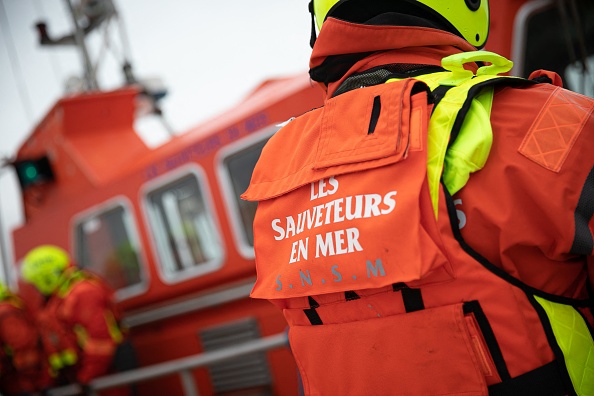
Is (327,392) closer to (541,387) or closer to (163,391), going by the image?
(541,387)

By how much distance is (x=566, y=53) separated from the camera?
2945 mm

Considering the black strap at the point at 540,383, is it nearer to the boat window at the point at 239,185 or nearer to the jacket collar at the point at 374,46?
the jacket collar at the point at 374,46

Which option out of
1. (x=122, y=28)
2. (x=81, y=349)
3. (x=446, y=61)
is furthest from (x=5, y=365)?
(x=446, y=61)

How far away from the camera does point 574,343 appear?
3.93 ft

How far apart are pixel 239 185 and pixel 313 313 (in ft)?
9.16

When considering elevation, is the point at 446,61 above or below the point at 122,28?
below

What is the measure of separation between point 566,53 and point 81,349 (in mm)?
4008

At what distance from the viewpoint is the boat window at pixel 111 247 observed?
196 inches

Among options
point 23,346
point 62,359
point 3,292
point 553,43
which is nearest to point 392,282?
point 553,43

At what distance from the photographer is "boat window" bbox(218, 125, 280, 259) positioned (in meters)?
4.08

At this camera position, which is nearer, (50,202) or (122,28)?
(50,202)

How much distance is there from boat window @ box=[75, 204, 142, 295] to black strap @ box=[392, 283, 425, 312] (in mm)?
3902

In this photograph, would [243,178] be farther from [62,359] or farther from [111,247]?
[62,359]

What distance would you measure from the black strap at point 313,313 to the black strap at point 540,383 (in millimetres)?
439
